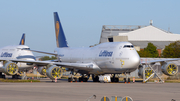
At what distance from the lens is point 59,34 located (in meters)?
59.2

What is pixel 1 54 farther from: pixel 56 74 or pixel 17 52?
pixel 56 74

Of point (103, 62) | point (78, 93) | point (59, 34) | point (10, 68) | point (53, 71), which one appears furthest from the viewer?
point (59, 34)

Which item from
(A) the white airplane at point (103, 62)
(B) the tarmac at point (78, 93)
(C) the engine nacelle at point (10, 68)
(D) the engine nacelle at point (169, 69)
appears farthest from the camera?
(D) the engine nacelle at point (169, 69)

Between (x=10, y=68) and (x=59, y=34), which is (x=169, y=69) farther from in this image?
(x=10, y=68)

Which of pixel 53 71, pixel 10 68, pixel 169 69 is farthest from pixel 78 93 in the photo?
pixel 169 69

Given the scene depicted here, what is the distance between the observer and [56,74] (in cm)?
4331

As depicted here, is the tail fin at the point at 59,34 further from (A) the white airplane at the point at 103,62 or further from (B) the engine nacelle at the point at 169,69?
(B) the engine nacelle at the point at 169,69

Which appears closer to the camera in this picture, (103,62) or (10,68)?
(103,62)

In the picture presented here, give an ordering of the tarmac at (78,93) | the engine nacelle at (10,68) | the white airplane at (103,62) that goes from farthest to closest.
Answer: the engine nacelle at (10,68) < the white airplane at (103,62) < the tarmac at (78,93)

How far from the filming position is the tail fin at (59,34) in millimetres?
58522

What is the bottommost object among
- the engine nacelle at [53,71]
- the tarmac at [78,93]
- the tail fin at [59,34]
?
the tarmac at [78,93]

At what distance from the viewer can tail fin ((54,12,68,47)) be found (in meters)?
58.5

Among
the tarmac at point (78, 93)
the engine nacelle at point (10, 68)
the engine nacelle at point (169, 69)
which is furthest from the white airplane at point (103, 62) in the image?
the tarmac at point (78, 93)

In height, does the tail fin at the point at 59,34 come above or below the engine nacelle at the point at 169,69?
above
